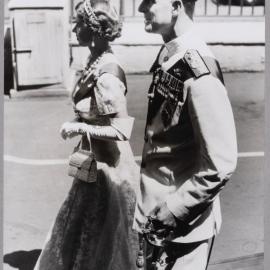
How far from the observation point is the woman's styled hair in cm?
345

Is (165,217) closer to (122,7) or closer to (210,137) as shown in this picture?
(210,137)

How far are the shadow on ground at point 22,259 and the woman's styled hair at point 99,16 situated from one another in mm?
1538

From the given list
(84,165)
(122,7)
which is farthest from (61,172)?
(84,165)

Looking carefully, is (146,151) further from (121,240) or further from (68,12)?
(68,12)

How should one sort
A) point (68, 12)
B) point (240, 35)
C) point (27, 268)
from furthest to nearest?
point (68, 12) → point (240, 35) → point (27, 268)

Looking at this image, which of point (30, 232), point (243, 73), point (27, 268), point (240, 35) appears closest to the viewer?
point (27, 268)

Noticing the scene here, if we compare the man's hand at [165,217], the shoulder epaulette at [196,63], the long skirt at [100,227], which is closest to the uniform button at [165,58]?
the shoulder epaulette at [196,63]

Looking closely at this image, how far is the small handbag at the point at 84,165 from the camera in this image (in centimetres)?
353

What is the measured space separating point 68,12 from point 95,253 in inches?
164

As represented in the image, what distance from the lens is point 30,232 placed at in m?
4.81

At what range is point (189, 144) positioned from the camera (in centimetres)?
273

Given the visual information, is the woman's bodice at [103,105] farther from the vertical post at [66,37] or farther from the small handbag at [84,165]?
the vertical post at [66,37]

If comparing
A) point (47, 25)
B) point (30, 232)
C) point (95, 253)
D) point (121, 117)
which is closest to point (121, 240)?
point (95, 253)

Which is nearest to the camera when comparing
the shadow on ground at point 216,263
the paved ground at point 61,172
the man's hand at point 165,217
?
the man's hand at point 165,217
